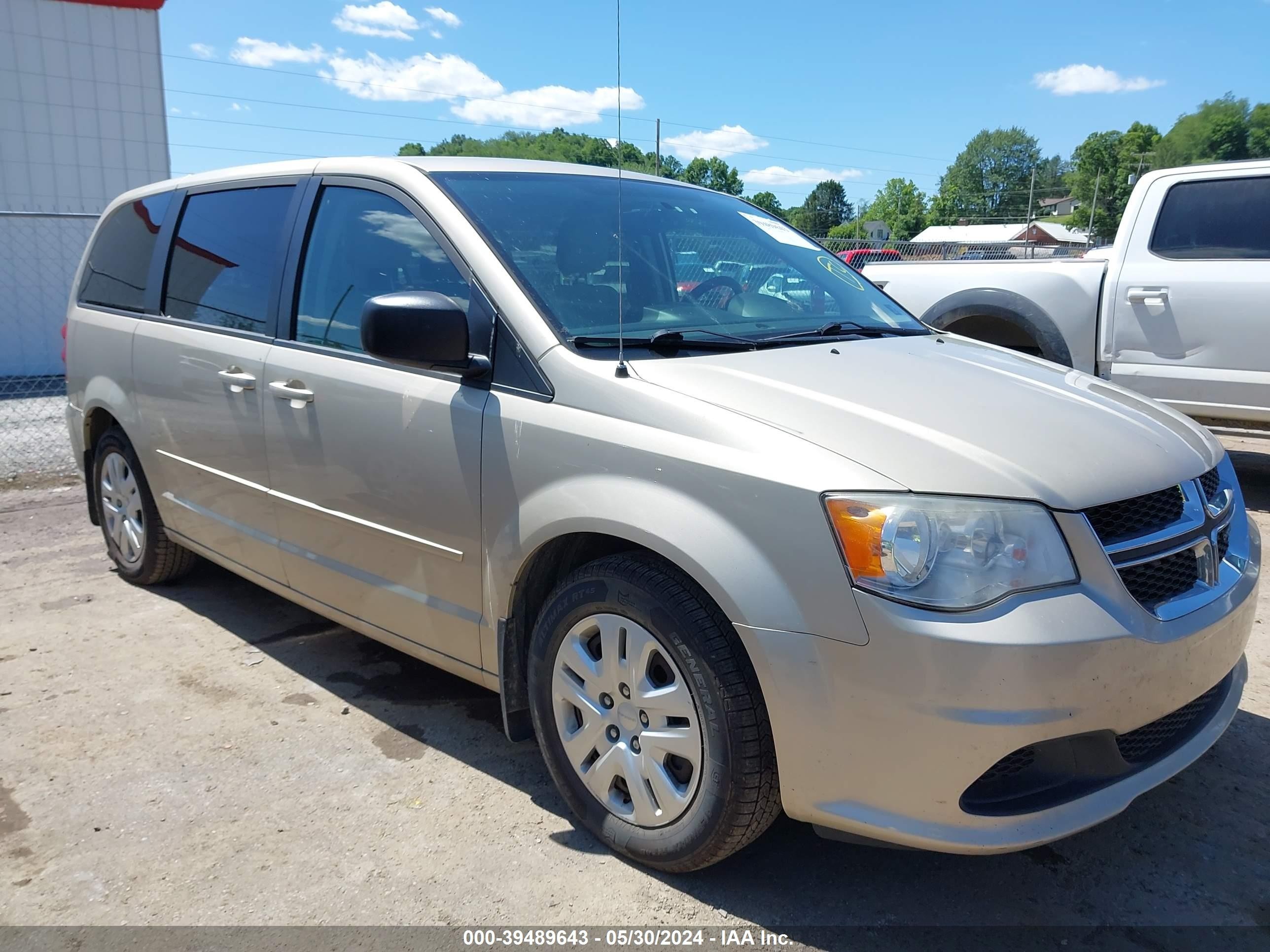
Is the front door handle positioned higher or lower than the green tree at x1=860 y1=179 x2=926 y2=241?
lower

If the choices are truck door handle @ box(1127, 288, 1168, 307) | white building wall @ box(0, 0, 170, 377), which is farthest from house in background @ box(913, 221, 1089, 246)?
truck door handle @ box(1127, 288, 1168, 307)

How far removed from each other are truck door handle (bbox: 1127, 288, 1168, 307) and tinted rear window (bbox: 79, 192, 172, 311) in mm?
5520

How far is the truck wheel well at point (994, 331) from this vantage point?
657cm

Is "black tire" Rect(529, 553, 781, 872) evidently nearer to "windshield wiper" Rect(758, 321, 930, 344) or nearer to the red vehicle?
"windshield wiper" Rect(758, 321, 930, 344)

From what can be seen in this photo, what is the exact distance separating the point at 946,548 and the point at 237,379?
8.78ft

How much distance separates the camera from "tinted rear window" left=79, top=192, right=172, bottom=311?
445cm

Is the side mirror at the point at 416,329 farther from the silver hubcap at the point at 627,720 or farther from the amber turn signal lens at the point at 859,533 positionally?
the amber turn signal lens at the point at 859,533

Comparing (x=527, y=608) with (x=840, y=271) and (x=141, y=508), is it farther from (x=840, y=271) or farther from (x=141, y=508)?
(x=141, y=508)

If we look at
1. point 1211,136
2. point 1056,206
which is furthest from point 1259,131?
point 1056,206

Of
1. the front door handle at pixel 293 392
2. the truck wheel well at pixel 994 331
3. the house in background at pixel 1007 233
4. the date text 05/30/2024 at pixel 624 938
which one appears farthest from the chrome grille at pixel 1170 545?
the house in background at pixel 1007 233

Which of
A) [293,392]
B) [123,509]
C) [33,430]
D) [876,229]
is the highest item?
[876,229]

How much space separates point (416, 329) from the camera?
2602 millimetres

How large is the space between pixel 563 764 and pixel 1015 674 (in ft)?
4.17

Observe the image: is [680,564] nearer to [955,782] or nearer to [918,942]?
[955,782]
